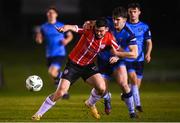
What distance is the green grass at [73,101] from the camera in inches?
703

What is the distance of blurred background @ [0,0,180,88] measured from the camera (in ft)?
125

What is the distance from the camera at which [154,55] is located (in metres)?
44.2

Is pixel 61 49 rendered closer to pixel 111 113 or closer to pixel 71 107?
pixel 71 107

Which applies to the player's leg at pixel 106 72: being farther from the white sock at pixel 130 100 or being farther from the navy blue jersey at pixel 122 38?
the white sock at pixel 130 100

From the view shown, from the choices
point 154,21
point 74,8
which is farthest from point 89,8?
point 154,21

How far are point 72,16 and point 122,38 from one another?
34.3 meters

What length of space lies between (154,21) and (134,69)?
2717cm

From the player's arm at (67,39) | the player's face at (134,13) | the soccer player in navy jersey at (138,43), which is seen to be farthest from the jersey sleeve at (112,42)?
the player's arm at (67,39)

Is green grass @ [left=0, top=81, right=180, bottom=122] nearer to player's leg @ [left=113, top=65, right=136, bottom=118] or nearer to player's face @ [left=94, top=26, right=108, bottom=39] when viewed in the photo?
player's leg @ [left=113, top=65, right=136, bottom=118]

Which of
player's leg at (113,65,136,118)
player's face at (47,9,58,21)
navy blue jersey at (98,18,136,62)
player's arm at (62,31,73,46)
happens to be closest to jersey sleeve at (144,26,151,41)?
navy blue jersey at (98,18,136,62)

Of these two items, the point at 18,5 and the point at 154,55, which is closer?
the point at 154,55

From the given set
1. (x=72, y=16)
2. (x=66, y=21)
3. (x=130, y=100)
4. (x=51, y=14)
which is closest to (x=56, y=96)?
(x=130, y=100)

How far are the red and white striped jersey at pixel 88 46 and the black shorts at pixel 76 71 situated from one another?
0.28ft

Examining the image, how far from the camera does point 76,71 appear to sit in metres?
17.1
